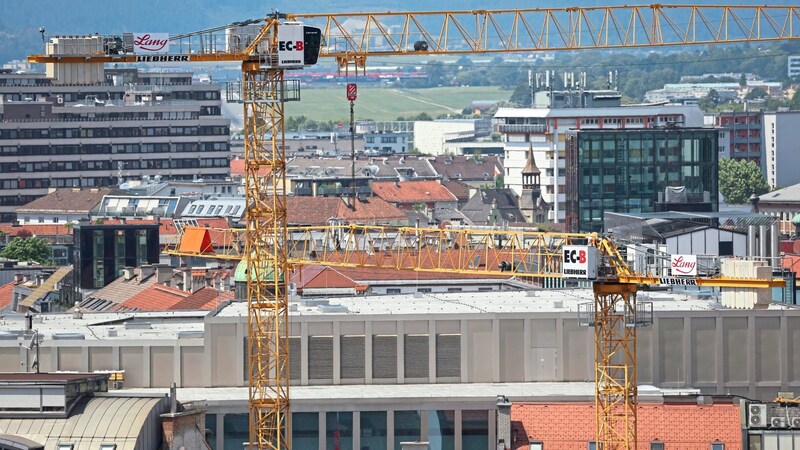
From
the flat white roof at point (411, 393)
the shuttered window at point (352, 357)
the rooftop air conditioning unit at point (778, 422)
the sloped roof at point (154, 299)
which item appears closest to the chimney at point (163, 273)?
the sloped roof at point (154, 299)

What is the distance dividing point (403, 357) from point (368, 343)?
1315 mm

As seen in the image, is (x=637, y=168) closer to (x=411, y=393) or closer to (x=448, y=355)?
(x=448, y=355)

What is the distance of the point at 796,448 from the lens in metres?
72.8

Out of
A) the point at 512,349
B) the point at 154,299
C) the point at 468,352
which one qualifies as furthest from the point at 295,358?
the point at 154,299

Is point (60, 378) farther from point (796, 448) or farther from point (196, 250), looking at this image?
point (196, 250)

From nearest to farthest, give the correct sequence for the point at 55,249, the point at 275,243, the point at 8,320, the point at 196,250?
the point at 275,243
the point at 8,320
the point at 196,250
the point at 55,249

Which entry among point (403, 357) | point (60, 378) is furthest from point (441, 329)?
point (60, 378)

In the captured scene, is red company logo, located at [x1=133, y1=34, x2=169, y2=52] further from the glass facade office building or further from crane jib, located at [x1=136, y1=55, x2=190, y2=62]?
the glass facade office building

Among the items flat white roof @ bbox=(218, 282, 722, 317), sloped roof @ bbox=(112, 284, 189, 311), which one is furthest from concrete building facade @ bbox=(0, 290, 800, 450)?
sloped roof @ bbox=(112, 284, 189, 311)

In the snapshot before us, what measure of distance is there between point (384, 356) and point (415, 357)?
108cm

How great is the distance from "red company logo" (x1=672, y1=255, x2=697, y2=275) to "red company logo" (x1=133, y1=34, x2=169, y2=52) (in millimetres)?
21052

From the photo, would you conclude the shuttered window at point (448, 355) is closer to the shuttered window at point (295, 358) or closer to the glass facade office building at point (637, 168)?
the shuttered window at point (295, 358)

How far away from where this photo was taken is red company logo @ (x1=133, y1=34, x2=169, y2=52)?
8994 cm

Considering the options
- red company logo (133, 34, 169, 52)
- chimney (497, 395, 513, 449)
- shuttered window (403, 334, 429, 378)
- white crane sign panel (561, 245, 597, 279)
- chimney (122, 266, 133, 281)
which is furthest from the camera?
chimney (122, 266, 133, 281)
